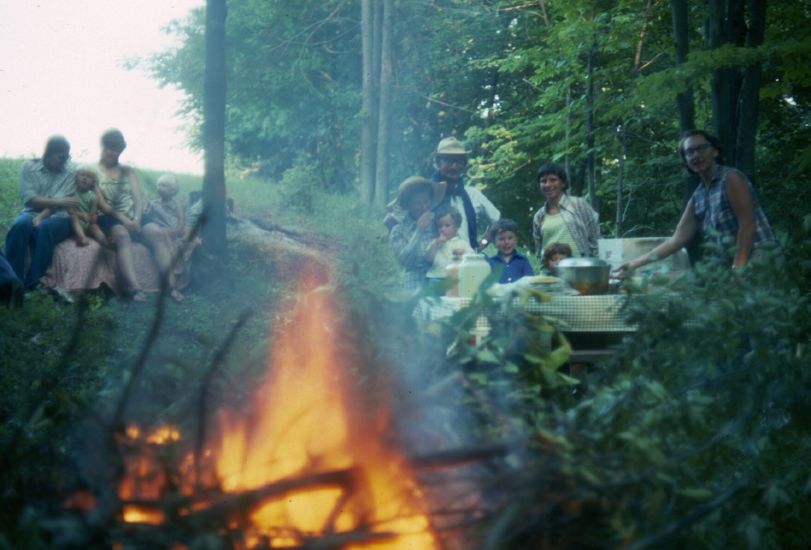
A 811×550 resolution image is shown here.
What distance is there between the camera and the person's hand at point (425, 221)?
7832mm

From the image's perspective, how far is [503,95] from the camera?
Result: 91.4ft

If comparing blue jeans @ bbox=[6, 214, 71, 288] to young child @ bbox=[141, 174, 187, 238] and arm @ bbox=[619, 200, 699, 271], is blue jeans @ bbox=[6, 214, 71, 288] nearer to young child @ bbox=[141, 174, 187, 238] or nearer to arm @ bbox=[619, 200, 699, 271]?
young child @ bbox=[141, 174, 187, 238]

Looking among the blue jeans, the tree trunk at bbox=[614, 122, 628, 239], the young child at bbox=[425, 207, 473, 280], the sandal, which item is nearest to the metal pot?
the young child at bbox=[425, 207, 473, 280]

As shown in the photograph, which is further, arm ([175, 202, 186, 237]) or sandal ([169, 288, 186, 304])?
sandal ([169, 288, 186, 304])

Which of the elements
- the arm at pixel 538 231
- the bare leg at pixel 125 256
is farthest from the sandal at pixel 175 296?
the arm at pixel 538 231

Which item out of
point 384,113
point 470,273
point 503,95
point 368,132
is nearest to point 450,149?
point 470,273

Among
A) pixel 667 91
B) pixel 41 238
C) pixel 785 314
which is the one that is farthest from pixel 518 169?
pixel 785 314

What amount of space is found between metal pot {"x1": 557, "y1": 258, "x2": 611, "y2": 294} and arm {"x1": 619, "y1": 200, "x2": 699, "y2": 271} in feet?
0.81

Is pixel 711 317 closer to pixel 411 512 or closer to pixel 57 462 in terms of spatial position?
pixel 411 512

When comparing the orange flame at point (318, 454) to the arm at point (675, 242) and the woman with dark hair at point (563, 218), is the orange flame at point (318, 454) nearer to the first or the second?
the arm at point (675, 242)

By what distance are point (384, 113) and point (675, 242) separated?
18.7 meters

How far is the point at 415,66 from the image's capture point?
2762cm

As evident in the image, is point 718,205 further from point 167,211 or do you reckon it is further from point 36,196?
point 167,211

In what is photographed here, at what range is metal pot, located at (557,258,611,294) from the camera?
5.18 metres
